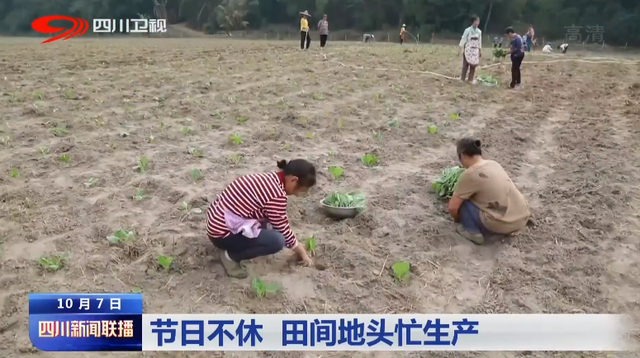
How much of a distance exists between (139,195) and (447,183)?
287 cm

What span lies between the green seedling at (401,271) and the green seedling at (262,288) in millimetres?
870

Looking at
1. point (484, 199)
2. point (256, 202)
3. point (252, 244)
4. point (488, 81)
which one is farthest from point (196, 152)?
point (488, 81)

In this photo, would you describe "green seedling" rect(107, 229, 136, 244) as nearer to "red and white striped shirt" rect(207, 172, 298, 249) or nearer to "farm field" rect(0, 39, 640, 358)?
"farm field" rect(0, 39, 640, 358)

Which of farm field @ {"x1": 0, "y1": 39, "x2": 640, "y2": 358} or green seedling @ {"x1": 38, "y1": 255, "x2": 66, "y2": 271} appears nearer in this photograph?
farm field @ {"x1": 0, "y1": 39, "x2": 640, "y2": 358}

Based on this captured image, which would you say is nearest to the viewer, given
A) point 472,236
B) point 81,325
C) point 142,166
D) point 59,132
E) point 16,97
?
point 81,325

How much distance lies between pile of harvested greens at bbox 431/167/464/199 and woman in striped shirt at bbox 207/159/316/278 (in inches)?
73.6

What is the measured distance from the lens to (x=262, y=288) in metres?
3.77

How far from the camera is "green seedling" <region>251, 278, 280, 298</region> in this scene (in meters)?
3.76

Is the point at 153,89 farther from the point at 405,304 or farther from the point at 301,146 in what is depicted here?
the point at 405,304

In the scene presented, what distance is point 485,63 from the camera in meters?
15.5

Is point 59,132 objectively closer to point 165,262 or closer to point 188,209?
point 188,209

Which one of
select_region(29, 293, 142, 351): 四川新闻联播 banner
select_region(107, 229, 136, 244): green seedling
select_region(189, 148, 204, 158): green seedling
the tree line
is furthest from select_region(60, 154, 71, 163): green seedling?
the tree line

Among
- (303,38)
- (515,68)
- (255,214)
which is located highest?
(303,38)

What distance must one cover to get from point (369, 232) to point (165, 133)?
144 inches
